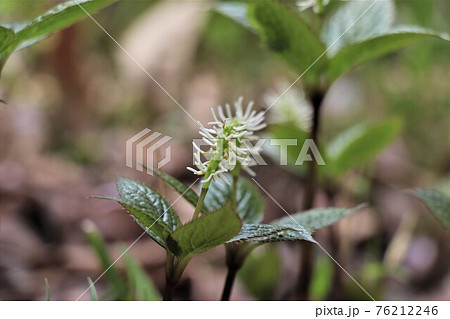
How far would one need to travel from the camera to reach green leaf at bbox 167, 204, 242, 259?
471mm

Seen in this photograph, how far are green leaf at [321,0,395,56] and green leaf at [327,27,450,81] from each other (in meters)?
0.02

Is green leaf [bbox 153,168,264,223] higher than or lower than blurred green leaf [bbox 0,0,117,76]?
lower

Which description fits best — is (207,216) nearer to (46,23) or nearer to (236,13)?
(46,23)

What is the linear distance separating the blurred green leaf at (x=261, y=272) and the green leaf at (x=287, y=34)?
32 centimetres

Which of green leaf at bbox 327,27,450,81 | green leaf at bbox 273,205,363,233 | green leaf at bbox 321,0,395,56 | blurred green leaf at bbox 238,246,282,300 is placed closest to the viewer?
green leaf at bbox 273,205,363,233

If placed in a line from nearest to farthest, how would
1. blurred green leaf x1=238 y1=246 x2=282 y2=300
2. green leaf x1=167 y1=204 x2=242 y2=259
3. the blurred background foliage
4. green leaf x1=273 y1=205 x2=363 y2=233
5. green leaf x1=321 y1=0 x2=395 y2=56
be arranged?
green leaf x1=167 y1=204 x2=242 y2=259 < green leaf x1=273 y1=205 x2=363 y2=233 < green leaf x1=321 y1=0 x2=395 y2=56 < blurred green leaf x1=238 y1=246 x2=282 y2=300 < the blurred background foliage

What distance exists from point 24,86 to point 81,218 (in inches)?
26.5

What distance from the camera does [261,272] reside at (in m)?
0.94

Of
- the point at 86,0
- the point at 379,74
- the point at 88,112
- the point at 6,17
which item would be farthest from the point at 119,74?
the point at 86,0

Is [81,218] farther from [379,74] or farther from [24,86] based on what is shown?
[379,74]

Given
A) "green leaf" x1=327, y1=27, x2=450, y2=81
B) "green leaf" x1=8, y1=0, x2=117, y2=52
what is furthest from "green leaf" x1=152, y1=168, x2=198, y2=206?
"green leaf" x1=327, y1=27, x2=450, y2=81

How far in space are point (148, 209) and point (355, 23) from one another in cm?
49

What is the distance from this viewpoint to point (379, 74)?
5.73ft

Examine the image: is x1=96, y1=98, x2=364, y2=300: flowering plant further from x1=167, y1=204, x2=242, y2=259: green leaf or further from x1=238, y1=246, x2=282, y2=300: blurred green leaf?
x1=238, y1=246, x2=282, y2=300: blurred green leaf
